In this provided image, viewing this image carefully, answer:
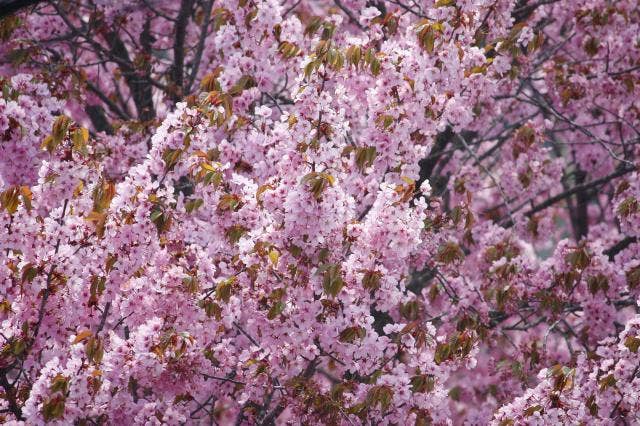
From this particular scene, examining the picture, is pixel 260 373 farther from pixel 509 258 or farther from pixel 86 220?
pixel 509 258

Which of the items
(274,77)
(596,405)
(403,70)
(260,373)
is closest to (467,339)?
(596,405)

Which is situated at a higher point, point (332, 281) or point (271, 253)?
point (271, 253)

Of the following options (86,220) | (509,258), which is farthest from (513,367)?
(86,220)

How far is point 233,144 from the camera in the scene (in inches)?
234

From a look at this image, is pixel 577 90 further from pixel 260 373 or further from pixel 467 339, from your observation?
pixel 260 373

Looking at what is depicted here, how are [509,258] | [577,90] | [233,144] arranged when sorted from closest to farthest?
[233,144], [509,258], [577,90]

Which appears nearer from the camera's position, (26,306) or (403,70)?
(26,306)

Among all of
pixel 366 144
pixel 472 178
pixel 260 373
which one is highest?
pixel 472 178

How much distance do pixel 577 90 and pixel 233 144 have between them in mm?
3560

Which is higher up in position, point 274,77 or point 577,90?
point 577,90

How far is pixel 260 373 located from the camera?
536 cm

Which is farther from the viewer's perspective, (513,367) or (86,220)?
(513,367)

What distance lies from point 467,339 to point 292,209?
1496mm

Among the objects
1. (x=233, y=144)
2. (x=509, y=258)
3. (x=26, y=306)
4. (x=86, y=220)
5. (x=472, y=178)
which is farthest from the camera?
(x=472, y=178)
